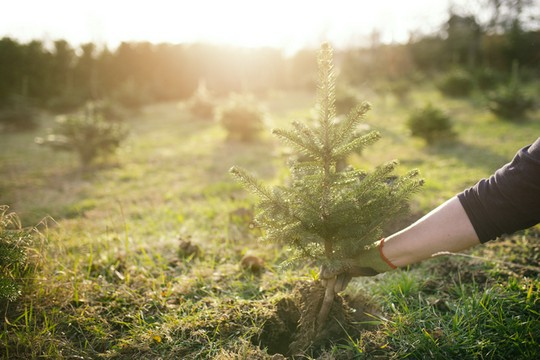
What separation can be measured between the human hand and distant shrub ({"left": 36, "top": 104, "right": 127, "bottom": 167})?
6.47 meters

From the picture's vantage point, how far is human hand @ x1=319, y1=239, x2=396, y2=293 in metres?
1.82

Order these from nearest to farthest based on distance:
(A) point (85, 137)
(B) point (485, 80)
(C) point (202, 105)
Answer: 1. (A) point (85, 137)
2. (B) point (485, 80)
3. (C) point (202, 105)

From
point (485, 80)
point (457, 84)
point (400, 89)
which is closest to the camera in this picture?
point (485, 80)

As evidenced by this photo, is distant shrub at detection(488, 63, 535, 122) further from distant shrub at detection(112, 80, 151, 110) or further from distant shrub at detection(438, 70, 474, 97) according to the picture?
distant shrub at detection(112, 80, 151, 110)

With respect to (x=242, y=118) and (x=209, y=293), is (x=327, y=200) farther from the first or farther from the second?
(x=242, y=118)

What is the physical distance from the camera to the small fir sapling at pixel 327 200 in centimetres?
164

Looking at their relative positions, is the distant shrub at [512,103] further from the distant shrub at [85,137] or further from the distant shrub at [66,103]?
the distant shrub at [66,103]

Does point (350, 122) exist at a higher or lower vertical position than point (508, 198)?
higher

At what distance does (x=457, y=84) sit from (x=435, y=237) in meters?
14.1

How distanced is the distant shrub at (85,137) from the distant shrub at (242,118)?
297 cm

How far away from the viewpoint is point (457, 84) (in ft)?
44.2

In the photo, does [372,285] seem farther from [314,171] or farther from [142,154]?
[142,154]

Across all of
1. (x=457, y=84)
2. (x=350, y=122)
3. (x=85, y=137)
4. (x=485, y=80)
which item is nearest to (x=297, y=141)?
(x=350, y=122)

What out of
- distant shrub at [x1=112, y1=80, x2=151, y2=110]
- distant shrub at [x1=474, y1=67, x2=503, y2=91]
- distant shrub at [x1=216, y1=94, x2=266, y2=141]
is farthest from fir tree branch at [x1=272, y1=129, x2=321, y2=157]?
distant shrub at [x1=112, y1=80, x2=151, y2=110]
